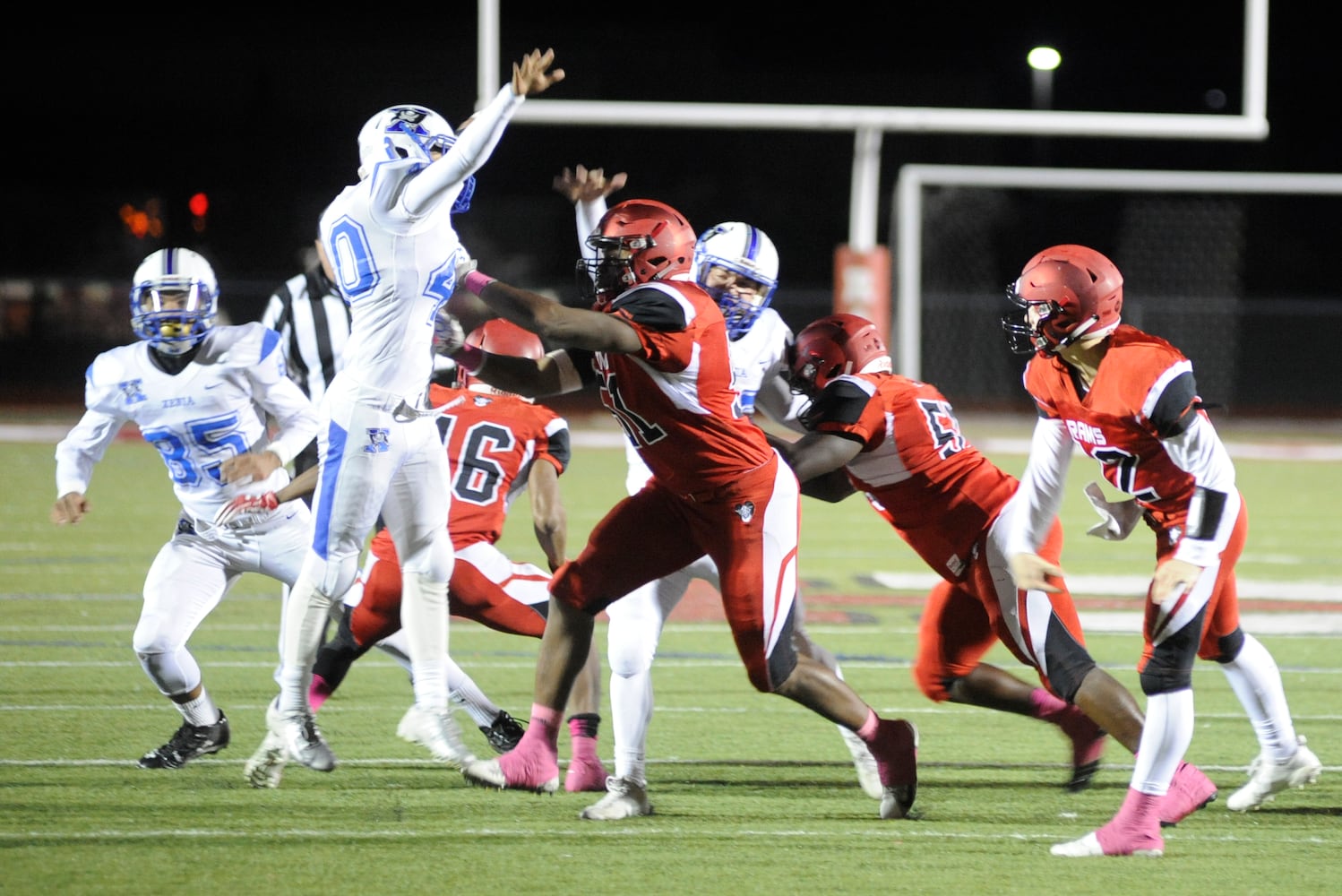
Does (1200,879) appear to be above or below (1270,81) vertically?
below

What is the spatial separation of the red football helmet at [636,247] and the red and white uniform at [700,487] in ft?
0.46

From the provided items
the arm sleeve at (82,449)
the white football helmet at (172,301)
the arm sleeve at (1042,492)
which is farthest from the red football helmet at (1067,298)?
the arm sleeve at (82,449)

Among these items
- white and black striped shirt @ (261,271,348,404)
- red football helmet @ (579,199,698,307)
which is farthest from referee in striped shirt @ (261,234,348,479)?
red football helmet @ (579,199,698,307)

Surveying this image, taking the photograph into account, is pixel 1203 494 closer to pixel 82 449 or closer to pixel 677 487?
pixel 677 487

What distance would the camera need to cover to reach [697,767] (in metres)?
4.92

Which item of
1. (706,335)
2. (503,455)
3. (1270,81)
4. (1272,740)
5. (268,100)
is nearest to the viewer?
(706,335)

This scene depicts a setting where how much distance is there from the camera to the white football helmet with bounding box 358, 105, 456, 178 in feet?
14.3

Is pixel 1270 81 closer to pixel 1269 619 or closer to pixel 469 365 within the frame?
pixel 1269 619

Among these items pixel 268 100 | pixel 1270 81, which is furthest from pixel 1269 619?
pixel 268 100

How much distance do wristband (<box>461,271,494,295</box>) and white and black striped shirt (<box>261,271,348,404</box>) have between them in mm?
1897

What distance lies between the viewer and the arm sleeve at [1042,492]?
13.7ft

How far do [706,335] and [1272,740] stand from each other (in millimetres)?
1933

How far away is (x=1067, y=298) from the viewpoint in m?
4.09

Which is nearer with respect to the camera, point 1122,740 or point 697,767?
point 1122,740
